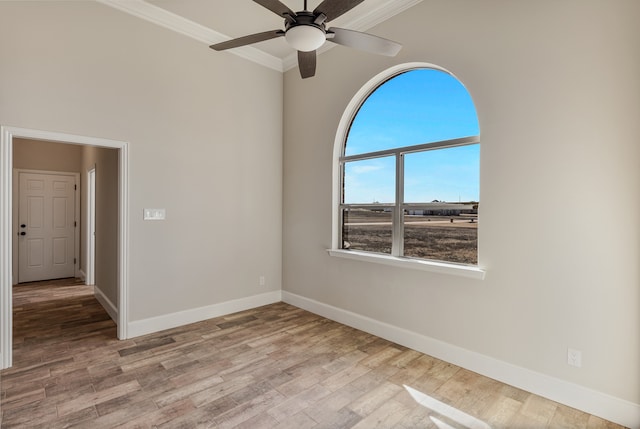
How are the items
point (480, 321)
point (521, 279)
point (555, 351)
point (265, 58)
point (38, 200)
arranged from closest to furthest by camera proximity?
point (555, 351)
point (521, 279)
point (480, 321)
point (265, 58)
point (38, 200)

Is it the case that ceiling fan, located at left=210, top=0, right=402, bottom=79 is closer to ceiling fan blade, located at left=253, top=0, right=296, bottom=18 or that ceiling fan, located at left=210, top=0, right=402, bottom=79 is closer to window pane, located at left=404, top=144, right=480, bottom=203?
ceiling fan blade, located at left=253, top=0, right=296, bottom=18

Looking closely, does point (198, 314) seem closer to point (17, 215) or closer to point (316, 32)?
point (316, 32)

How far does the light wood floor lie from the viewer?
6.61 ft

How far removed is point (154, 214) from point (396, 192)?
2.61 m

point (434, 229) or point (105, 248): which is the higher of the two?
point (434, 229)

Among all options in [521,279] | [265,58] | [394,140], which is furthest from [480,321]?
[265,58]

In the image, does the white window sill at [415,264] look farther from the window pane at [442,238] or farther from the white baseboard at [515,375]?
the white baseboard at [515,375]

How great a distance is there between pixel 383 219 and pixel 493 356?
1.59m

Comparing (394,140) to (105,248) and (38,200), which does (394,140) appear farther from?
(38,200)

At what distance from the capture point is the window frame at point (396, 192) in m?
2.81

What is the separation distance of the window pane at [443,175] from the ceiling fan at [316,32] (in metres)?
1.14

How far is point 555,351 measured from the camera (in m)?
2.24

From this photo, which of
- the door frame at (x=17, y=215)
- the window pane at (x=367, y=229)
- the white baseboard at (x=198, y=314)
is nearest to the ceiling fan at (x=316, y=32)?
the window pane at (x=367, y=229)

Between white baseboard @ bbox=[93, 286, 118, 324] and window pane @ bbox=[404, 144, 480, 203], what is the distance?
11.8ft
